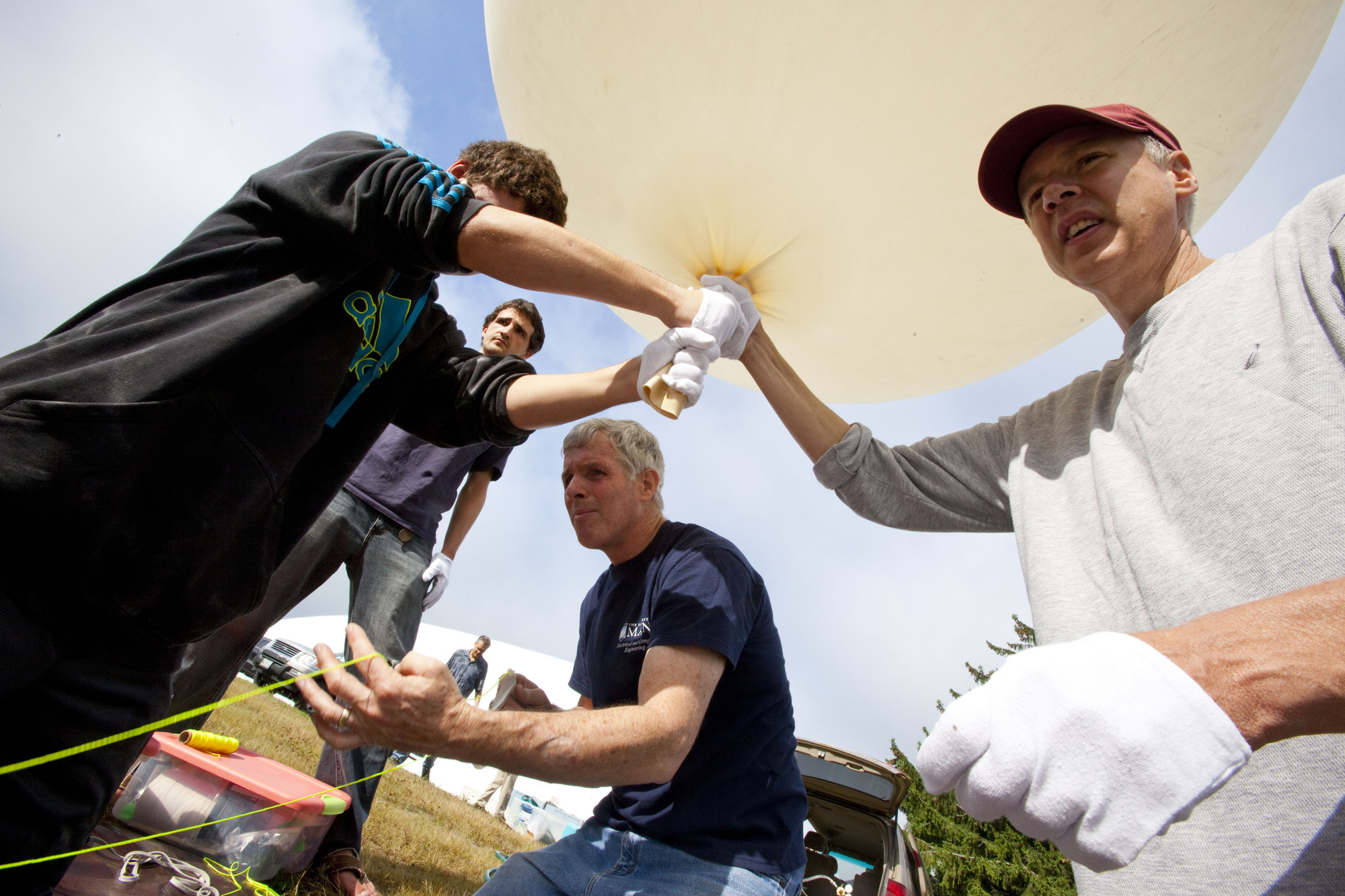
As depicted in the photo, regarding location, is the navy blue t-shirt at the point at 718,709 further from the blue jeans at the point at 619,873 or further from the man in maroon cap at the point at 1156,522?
the man in maroon cap at the point at 1156,522

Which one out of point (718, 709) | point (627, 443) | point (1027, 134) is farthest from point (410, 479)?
point (1027, 134)

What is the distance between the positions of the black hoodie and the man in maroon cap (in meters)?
0.88

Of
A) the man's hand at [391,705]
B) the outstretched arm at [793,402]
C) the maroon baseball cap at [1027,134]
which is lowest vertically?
the man's hand at [391,705]

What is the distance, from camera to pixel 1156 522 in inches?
34.7

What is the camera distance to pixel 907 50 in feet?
5.07

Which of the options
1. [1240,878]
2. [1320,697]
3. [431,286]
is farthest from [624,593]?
[1320,697]

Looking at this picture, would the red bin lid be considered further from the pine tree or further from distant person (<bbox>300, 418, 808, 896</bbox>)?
the pine tree

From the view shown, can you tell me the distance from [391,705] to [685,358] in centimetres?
85

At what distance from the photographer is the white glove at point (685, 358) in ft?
4.45

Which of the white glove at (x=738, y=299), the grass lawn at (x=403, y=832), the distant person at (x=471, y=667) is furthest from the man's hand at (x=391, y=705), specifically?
the distant person at (x=471, y=667)

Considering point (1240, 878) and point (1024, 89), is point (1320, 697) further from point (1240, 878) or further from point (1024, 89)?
point (1024, 89)

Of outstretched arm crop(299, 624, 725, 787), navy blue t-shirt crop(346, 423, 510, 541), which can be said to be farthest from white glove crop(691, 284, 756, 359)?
navy blue t-shirt crop(346, 423, 510, 541)

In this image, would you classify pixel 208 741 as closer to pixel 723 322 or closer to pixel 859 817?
pixel 723 322

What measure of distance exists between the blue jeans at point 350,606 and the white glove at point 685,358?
1214mm
